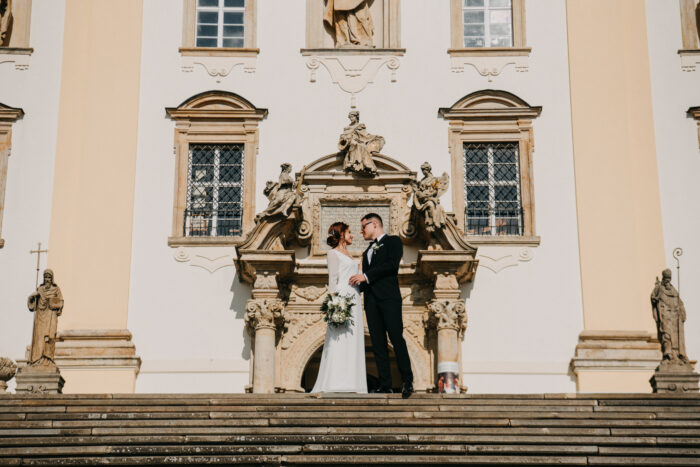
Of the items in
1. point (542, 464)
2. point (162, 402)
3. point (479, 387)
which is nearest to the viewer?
point (542, 464)

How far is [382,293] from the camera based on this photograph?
1388cm

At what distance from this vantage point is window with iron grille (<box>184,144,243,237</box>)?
64.4 ft

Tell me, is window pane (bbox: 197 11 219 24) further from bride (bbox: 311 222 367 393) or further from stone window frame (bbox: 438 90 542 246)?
bride (bbox: 311 222 367 393)

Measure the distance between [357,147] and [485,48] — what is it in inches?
102

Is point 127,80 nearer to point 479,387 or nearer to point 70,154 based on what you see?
point 70,154

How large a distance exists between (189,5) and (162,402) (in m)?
8.79

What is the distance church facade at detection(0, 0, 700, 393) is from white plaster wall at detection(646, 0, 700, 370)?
0.03 m

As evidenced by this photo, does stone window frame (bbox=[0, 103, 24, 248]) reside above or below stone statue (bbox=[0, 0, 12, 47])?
below

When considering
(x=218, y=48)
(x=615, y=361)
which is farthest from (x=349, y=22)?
(x=615, y=361)

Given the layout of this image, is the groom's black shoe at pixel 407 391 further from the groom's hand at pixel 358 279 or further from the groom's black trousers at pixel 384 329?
the groom's hand at pixel 358 279

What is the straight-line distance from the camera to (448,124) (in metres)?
19.8

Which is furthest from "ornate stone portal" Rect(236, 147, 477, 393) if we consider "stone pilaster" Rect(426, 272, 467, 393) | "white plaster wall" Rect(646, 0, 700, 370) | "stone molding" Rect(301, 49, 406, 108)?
"white plaster wall" Rect(646, 0, 700, 370)

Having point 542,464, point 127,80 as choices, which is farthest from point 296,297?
point 542,464

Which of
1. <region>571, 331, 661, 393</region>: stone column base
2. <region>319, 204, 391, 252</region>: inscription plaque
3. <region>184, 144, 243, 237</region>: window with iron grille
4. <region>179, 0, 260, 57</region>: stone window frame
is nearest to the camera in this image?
<region>571, 331, 661, 393</region>: stone column base
